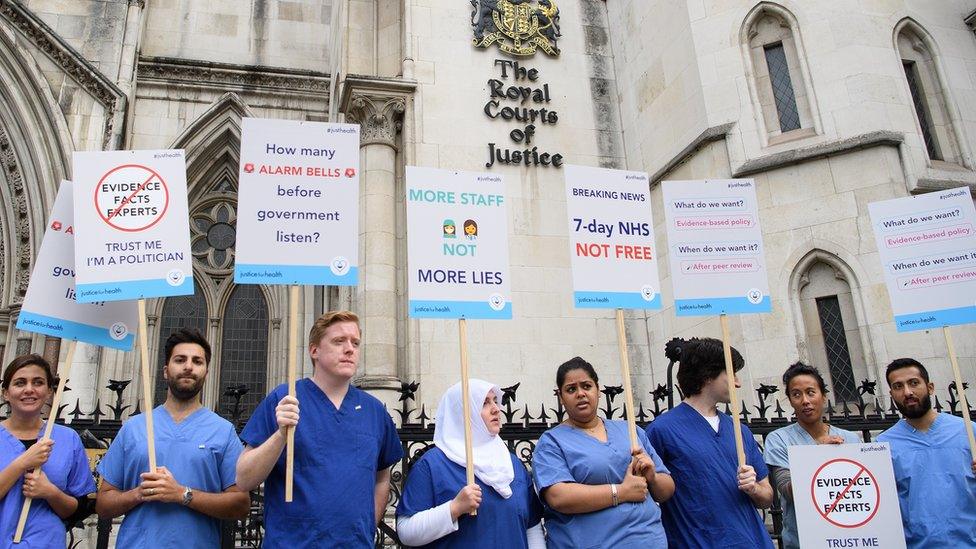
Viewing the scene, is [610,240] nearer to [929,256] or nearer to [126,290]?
[929,256]

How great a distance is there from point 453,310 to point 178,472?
5.73ft

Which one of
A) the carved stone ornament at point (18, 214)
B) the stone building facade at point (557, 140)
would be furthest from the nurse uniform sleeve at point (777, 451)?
the carved stone ornament at point (18, 214)

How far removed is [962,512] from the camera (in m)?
4.21

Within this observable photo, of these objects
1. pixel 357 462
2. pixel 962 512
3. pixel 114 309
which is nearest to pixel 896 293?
pixel 962 512

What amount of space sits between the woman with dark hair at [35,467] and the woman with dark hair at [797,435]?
158 inches

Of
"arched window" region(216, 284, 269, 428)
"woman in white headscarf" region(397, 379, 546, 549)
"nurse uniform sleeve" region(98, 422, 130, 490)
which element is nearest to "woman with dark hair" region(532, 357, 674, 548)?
"woman in white headscarf" region(397, 379, 546, 549)

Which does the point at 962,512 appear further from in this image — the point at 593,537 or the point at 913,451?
the point at 593,537

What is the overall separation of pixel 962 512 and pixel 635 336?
691 cm

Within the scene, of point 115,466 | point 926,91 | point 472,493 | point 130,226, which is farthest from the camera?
point 926,91

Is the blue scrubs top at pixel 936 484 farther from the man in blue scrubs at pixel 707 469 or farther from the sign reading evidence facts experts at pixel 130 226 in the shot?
the sign reading evidence facts experts at pixel 130 226

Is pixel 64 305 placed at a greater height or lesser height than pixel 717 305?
greater

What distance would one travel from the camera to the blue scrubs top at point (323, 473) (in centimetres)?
347

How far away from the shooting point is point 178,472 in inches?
147

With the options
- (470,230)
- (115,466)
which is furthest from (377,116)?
(115,466)
